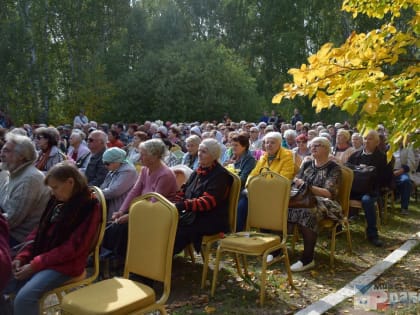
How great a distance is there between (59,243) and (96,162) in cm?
290

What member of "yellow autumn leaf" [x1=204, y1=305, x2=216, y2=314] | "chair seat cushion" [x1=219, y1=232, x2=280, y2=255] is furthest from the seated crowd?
"yellow autumn leaf" [x1=204, y1=305, x2=216, y2=314]

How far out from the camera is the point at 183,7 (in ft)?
107

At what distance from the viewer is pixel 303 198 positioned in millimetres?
4859

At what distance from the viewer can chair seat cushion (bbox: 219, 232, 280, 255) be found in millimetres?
3986

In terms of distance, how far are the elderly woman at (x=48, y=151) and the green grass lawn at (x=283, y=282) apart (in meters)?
2.04

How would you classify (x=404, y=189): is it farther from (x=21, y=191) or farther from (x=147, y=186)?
(x=21, y=191)

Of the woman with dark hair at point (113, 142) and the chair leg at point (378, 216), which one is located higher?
the woman with dark hair at point (113, 142)

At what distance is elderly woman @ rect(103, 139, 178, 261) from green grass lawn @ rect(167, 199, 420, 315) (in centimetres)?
70

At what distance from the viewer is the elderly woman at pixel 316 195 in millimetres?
4828

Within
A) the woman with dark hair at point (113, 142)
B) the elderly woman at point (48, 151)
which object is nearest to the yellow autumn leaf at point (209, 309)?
the elderly woman at point (48, 151)

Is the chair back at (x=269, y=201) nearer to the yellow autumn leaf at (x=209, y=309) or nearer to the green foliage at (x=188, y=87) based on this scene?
the yellow autumn leaf at (x=209, y=309)

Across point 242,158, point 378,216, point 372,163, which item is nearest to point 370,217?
point 378,216

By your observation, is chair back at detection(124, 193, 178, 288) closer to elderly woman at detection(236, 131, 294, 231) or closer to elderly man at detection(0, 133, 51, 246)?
elderly man at detection(0, 133, 51, 246)

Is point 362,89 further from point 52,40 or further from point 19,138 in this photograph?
point 52,40
